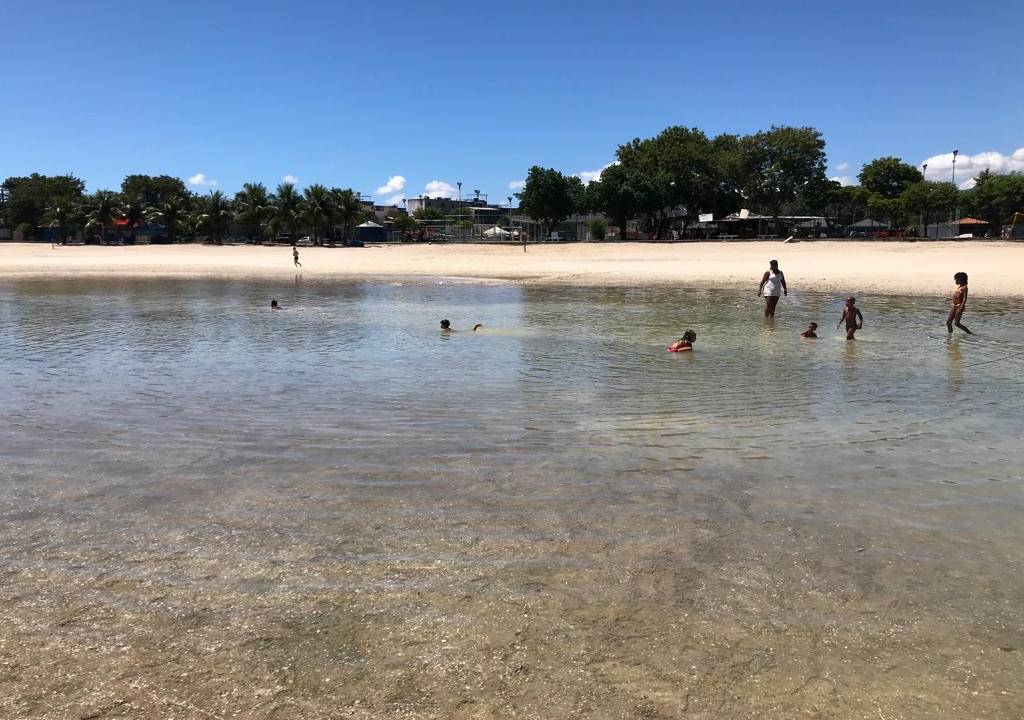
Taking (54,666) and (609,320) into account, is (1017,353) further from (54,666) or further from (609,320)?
(54,666)

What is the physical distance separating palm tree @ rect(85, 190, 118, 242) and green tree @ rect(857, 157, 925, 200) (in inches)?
3450

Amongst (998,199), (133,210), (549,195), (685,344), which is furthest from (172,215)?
(998,199)

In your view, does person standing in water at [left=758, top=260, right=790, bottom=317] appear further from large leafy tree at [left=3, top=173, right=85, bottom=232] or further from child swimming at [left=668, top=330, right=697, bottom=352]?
large leafy tree at [left=3, top=173, right=85, bottom=232]

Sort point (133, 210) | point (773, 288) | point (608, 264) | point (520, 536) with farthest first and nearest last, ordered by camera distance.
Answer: point (133, 210) < point (608, 264) < point (773, 288) < point (520, 536)

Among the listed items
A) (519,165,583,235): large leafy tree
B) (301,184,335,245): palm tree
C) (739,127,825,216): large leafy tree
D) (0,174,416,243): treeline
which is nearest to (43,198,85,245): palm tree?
(0,174,416,243): treeline

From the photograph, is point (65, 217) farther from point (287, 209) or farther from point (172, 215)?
point (287, 209)

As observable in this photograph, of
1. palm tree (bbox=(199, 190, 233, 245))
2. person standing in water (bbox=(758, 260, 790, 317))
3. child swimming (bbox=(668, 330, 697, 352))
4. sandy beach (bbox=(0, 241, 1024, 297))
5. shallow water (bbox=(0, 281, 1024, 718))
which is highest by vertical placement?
palm tree (bbox=(199, 190, 233, 245))

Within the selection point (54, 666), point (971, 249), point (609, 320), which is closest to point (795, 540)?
point (54, 666)

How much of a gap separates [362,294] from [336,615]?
25.9 m

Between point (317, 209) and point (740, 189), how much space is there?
154 ft

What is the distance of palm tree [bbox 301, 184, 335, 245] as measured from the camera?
73.2 m

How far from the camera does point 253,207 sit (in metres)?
74.6

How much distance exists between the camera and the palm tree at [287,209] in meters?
73.4

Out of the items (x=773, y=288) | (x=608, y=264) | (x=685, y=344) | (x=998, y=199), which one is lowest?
(x=685, y=344)
